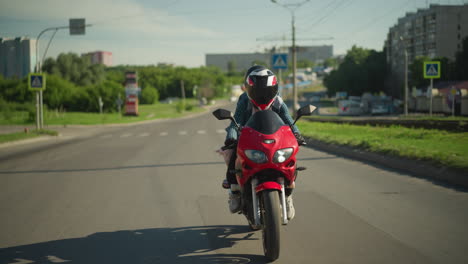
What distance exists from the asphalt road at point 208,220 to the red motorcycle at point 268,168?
0.41 meters

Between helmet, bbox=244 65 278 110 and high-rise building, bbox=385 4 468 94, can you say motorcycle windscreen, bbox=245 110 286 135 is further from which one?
high-rise building, bbox=385 4 468 94

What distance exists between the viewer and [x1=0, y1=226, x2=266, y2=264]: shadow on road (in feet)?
15.4

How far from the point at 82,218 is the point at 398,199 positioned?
15.5 feet

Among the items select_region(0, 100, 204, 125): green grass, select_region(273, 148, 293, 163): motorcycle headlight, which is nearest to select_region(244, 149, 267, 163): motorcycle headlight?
select_region(273, 148, 293, 163): motorcycle headlight

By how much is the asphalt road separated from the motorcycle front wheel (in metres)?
0.22

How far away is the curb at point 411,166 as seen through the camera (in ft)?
28.3

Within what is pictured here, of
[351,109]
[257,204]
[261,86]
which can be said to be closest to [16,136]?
[261,86]

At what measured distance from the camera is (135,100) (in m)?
68.1

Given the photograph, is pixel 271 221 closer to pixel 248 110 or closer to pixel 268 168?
pixel 268 168

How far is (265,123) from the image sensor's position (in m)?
4.54

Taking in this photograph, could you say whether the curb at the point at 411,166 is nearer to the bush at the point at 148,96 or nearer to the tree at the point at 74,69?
the tree at the point at 74,69

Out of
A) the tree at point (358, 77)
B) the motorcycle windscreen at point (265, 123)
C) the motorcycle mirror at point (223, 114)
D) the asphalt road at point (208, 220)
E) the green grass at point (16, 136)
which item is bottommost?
the green grass at point (16, 136)

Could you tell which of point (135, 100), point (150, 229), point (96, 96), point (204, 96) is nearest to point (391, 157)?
point (150, 229)

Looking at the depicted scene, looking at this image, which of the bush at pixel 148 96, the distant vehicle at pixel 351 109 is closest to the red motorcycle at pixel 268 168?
the distant vehicle at pixel 351 109
